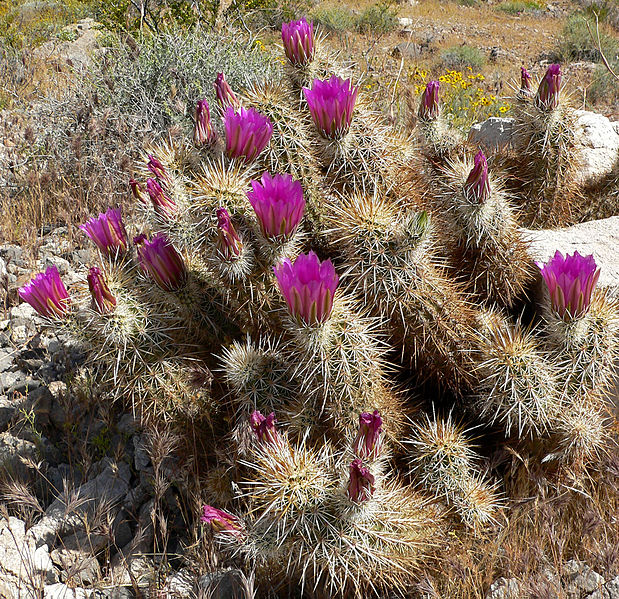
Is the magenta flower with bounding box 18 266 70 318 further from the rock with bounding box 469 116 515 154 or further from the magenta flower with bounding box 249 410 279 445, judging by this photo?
the rock with bounding box 469 116 515 154

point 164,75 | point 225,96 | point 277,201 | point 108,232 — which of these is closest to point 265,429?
point 277,201

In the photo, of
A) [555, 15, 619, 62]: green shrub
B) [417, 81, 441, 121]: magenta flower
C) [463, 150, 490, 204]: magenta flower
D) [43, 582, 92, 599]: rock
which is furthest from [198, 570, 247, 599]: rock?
[555, 15, 619, 62]: green shrub

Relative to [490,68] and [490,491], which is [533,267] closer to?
[490,491]

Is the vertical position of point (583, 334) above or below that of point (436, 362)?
above

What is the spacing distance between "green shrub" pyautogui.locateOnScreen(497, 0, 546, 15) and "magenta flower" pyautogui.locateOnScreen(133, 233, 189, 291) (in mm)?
20131

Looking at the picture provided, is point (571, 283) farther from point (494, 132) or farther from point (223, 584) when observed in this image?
point (494, 132)

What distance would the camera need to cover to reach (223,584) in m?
2.23

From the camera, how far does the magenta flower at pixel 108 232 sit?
2.49 metres

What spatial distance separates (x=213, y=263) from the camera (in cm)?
218

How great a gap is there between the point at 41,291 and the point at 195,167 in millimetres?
866

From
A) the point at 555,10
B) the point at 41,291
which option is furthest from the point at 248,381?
the point at 555,10

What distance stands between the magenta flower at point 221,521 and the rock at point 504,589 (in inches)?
36.7

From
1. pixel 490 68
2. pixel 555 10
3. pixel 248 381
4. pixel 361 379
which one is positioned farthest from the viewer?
pixel 555 10

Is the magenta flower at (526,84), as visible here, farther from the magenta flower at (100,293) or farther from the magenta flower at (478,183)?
the magenta flower at (100,293)
